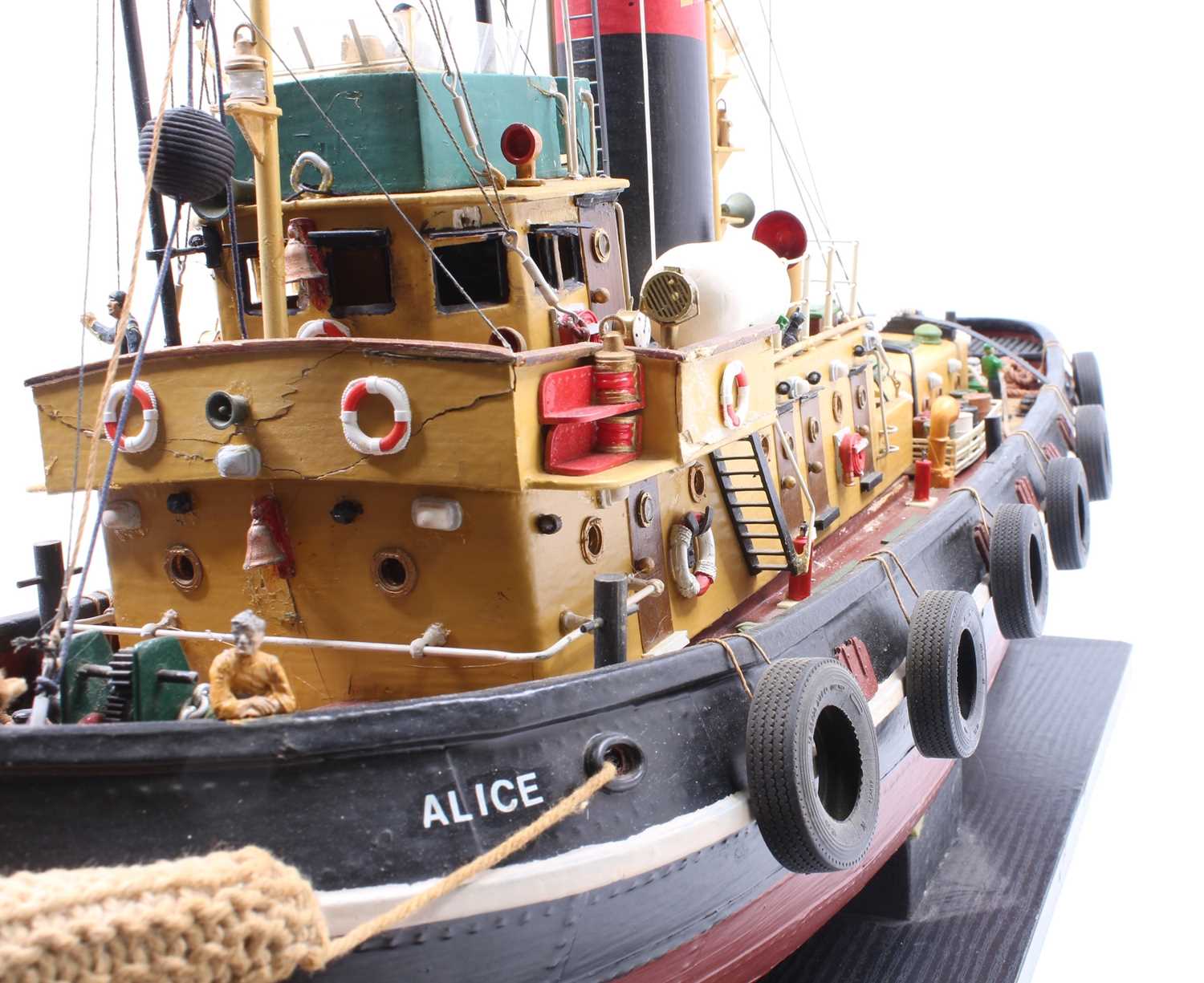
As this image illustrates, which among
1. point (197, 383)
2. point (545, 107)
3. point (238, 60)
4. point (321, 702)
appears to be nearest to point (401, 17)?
point (545, 107)

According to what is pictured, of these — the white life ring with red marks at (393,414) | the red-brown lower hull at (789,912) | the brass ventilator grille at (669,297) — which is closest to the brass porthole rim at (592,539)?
the white life ring with red marks at (393,414)

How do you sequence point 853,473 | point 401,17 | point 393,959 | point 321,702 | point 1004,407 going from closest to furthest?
1. point 393,959
2. point 321,702
3. point 401,17
4. point 853,473
5. point 1004,407

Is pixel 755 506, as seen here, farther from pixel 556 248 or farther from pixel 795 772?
pixel 795 772

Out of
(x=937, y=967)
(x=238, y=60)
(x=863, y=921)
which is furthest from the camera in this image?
(x=863, y=921)

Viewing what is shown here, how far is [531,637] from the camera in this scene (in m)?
6.04

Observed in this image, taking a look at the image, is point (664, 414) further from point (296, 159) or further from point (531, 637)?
point (296, 159)

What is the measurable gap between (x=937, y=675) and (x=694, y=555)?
141 centimetres

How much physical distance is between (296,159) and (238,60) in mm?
1063

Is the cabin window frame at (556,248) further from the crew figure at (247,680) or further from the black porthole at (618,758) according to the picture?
the crew figure at (247,680)

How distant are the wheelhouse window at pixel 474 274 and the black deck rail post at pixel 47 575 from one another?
2.38 meters

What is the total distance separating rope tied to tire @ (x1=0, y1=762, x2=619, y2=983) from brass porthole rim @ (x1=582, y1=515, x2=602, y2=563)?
6.88 ft

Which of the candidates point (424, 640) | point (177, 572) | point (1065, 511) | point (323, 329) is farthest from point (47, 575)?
point (1065, 511)

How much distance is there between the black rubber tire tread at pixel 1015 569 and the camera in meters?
8.18

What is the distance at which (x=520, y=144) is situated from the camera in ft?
22.0
